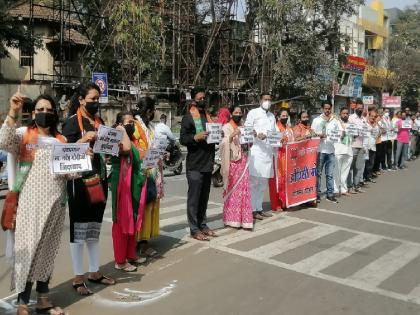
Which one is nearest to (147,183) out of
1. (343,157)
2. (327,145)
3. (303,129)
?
(303,129)

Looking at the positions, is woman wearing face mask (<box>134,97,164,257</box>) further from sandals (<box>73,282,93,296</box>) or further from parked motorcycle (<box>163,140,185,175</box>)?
parked motorcycle (<box>163,140,185,175</box>)

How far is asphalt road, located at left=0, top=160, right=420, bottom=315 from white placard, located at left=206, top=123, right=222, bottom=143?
51.8 inches

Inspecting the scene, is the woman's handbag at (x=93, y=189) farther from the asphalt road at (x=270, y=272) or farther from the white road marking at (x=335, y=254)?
the white road marking at (x=335, y=254)

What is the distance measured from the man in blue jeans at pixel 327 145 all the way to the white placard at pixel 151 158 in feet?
15.5

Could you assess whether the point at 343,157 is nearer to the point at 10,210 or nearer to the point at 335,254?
the point at 335,254

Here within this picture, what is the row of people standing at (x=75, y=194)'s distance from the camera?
13.2 ft

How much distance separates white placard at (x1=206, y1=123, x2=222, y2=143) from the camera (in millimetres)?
6309

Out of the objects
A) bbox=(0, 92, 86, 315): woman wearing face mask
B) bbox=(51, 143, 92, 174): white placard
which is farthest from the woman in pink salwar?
bbox=(0, 92, 86, 315): woman wearing face mask

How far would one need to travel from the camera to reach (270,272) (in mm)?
5480

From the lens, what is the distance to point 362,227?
780cm

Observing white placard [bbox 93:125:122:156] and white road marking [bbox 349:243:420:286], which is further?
white road marking [bbox 349:243:420:286]

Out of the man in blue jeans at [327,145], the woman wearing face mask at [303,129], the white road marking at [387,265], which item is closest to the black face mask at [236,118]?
the woman wearing face mask at [303,129]

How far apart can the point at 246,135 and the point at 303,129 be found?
7.37ft

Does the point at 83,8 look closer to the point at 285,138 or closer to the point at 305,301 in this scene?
the point at 285,138
